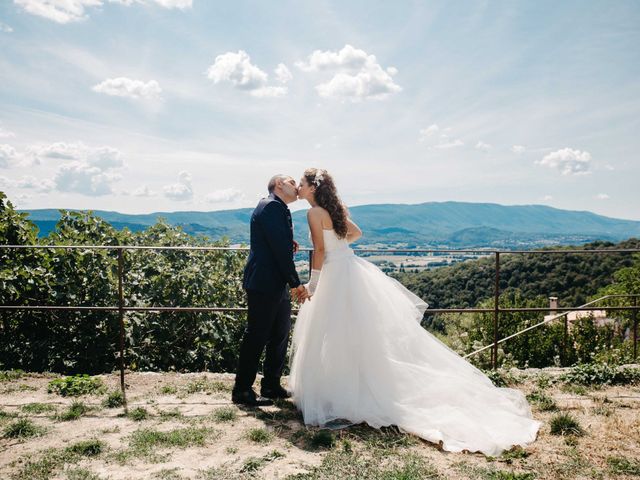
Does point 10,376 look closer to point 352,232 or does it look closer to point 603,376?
point 352,232

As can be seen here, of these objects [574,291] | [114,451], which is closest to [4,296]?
[114,451]

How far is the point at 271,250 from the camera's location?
400 cm

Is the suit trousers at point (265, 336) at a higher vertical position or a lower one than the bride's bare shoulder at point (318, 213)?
lower

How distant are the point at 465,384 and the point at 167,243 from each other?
256 inches

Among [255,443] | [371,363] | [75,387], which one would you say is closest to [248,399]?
[255,443]

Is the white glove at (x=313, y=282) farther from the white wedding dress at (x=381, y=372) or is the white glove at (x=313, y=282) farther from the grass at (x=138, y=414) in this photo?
the grass at (x=138, y=414)

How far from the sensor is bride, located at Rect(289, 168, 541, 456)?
11.6 feet

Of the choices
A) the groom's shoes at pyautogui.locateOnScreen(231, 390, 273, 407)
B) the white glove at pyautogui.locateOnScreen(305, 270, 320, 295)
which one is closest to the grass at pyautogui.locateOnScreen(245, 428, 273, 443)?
the groom's shoes at pyautogui.locateOnScreen(231, 390, 273, 407)

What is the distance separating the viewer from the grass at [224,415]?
12.4ft

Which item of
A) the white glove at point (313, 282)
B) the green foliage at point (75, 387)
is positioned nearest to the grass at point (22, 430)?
the green foliage at point (75, 387)

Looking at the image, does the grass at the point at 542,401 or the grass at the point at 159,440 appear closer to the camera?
the grass at the point at 159,440

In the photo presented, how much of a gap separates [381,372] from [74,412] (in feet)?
8.25

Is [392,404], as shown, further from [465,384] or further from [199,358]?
[199,358]

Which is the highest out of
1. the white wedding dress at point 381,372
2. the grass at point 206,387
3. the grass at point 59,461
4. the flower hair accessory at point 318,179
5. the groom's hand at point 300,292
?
the flower hair accessory at point 318,179
